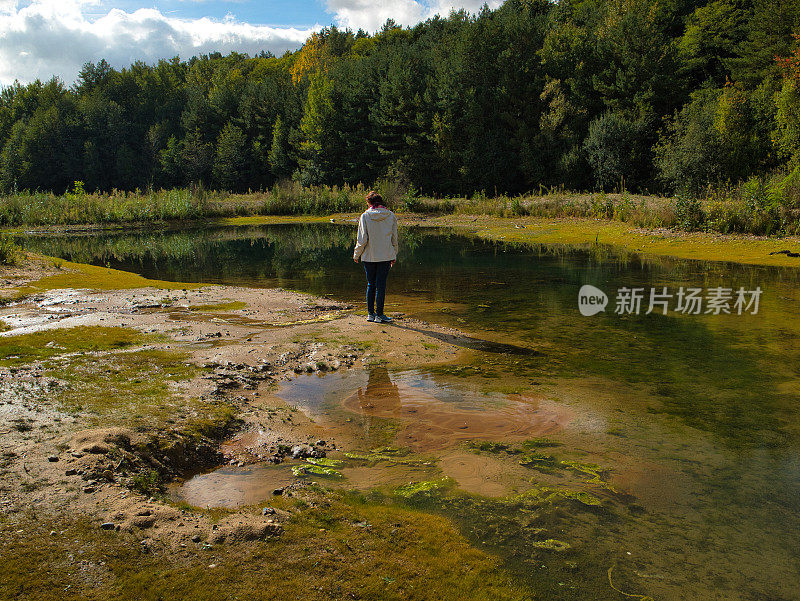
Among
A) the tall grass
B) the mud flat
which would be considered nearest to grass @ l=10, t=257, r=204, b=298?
the mud flat

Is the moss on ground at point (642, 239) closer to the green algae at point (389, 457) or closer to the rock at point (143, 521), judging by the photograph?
the green algae at point (389, 457)

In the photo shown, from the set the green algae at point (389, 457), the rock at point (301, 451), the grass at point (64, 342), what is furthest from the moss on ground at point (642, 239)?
the grass at point (64, 342)

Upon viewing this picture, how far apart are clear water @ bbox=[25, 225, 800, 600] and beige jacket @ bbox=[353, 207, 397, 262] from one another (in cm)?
176

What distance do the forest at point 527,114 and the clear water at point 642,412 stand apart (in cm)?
2233

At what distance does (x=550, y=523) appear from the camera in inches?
152

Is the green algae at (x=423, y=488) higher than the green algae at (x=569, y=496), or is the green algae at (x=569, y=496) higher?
the green algae at (x=569, y=496)

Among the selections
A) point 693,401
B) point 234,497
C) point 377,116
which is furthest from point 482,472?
point 377,116

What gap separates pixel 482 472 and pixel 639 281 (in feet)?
35.0

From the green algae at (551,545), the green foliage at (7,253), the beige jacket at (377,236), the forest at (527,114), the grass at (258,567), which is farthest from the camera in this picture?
the forest at (527,114)

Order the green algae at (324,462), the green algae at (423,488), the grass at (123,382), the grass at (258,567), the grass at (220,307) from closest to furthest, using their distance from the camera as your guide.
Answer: the grass at (258,567), the green algae at (423,488), the green algae at (324,462), the grass at (123,382), the grass at (220,307)

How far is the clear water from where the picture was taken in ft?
11.3

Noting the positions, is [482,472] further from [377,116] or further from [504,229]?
[377,116]

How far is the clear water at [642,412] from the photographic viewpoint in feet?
11.3

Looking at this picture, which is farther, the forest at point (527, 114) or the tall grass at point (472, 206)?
the forest at point (527, 114)
